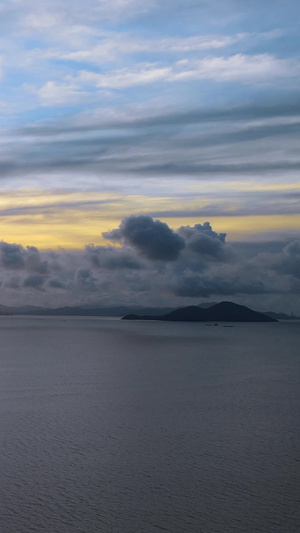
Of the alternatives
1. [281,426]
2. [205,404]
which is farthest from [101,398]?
[281,426]

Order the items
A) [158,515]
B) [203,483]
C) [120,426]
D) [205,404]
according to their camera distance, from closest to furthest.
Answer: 1. [158,515]
2. [203,483]
3. [120,426]
4. [205,404]

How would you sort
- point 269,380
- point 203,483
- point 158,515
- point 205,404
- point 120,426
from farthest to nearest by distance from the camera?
1. point 269,380
2. point 205,404
3. point 120,426
4. point 203,483
5. point 158,515

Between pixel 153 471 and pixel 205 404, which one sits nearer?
pixel 153 471

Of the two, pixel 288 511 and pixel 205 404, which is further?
pixel 205 404

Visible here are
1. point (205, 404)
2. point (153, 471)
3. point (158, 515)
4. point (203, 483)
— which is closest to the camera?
point (158, 515)

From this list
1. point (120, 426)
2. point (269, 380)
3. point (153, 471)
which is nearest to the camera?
point (153, 471)

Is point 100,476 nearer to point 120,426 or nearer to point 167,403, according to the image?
point 120,426

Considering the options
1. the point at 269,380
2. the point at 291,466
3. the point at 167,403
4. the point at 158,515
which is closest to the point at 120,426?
the point at 167,403

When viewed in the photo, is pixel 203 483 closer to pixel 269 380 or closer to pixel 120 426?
pixel 120 426
